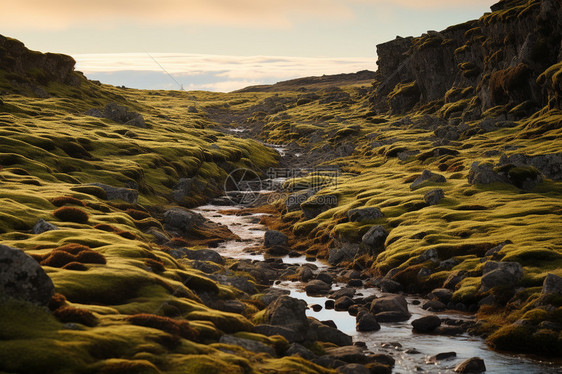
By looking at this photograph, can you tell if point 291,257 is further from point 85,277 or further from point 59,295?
point 59,295

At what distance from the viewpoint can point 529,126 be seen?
109 m

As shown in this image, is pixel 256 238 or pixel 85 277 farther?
pixel 256 238

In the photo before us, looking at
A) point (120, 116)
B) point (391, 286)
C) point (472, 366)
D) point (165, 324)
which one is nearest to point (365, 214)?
point (391, 286)

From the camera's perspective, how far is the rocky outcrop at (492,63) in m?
119

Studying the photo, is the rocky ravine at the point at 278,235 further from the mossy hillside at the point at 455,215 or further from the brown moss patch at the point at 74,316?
the mossy hillside at the point at 455,215

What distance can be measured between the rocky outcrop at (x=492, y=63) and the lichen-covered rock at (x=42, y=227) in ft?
333

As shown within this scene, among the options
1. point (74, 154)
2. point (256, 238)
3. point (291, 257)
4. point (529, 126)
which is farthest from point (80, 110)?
point (529, 126)

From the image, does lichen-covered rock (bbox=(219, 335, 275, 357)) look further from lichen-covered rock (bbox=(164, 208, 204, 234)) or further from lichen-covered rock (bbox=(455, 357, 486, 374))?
lichen-covered rock (bbox=(164, 208, 204, 234))

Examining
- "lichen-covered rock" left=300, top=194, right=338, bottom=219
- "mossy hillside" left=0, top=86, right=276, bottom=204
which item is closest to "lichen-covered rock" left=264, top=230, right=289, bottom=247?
"lichen-covered rock" left=300, top=194, right=338, bottom=219

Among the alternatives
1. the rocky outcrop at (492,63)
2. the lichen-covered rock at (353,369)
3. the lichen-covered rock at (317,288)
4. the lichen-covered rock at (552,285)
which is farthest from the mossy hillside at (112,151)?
the rocky outcrop at (492,63)

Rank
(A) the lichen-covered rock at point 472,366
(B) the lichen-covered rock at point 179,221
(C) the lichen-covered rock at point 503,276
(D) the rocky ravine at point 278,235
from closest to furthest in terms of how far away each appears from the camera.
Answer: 1. (D) the rocky ravine at point 278,235
2. (A) the lichen-covered rock at point 472,366
3. (C) the lichen-covered rock at point 503,276
4. (B) the lichen-covered rock at point 179,221

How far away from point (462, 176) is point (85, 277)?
63699mm

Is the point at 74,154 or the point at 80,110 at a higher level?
the point at 80,110

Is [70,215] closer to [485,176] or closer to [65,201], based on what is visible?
[65,201]
